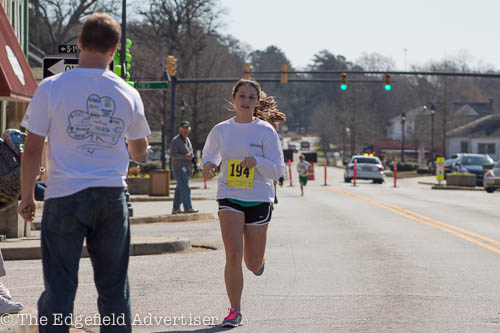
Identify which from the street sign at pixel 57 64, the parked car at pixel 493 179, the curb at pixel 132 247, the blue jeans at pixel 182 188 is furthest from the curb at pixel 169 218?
the parked car at pixel 493 179

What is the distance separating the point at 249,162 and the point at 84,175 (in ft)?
7.97

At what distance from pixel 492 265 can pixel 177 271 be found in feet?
12.3

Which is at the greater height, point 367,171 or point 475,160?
point 475,160

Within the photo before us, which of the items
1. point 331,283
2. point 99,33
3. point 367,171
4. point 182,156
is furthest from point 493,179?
point 99,33

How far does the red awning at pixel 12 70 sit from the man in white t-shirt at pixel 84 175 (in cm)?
1355

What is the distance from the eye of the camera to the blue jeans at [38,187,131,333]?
450 cm

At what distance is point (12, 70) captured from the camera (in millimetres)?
18844

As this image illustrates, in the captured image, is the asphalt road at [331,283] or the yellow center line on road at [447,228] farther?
the yellow center line on road at [447,228]

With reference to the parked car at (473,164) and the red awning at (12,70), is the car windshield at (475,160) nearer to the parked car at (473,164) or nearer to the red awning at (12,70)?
the parked car at (473,164)

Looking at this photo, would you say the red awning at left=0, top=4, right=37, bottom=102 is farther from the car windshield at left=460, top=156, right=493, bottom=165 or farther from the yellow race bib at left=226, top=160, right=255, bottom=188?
the car windshield at left=460, top=156, right=493, bottom=165

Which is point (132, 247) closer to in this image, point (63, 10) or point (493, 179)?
point (493, 179)

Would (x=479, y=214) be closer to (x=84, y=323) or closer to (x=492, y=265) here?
(x=492, y=265)

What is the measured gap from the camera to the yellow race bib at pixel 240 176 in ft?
22.6

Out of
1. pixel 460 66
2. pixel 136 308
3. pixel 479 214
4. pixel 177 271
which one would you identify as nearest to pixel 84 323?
pixel 136 308
